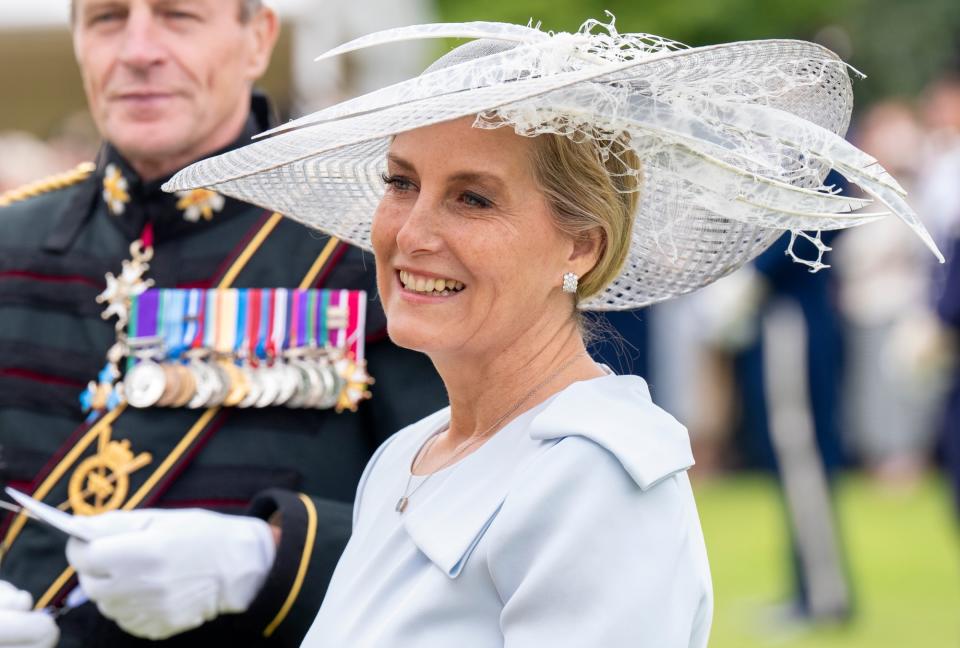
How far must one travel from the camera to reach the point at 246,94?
121 inches

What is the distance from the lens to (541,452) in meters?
1.92

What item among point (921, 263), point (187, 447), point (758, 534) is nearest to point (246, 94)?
point (187, 447)

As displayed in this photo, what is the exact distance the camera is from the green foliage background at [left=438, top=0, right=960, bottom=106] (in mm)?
19312

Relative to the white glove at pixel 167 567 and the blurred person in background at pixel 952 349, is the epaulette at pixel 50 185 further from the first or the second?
the blurred person in background at pixel 952 349

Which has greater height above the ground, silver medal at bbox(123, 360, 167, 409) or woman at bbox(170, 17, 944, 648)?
woman at bbox(170, 17, 944, 648)

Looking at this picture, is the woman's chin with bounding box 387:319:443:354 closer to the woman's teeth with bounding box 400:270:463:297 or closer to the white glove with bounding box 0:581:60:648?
the woman's teeth with bounding box 400:270:463:297

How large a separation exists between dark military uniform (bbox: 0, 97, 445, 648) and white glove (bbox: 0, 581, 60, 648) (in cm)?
10

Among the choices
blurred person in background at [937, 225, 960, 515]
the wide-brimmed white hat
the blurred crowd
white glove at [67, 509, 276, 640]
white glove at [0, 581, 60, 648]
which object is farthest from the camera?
the blurred crowd

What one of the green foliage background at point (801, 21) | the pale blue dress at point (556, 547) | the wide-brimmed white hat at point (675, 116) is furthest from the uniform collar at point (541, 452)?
the green foliage background at point (801, 21)

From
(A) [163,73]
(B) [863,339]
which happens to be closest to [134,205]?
(A) [163,73]

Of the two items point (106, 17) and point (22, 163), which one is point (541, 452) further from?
point (22, 163)

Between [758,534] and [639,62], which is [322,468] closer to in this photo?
[639,62]

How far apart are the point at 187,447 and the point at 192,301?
28 cm

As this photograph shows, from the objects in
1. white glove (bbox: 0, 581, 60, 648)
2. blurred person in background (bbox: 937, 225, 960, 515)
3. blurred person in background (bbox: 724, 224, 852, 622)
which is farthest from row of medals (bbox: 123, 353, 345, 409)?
blurred person in background (bbox: 724, 224, 852, 622)
